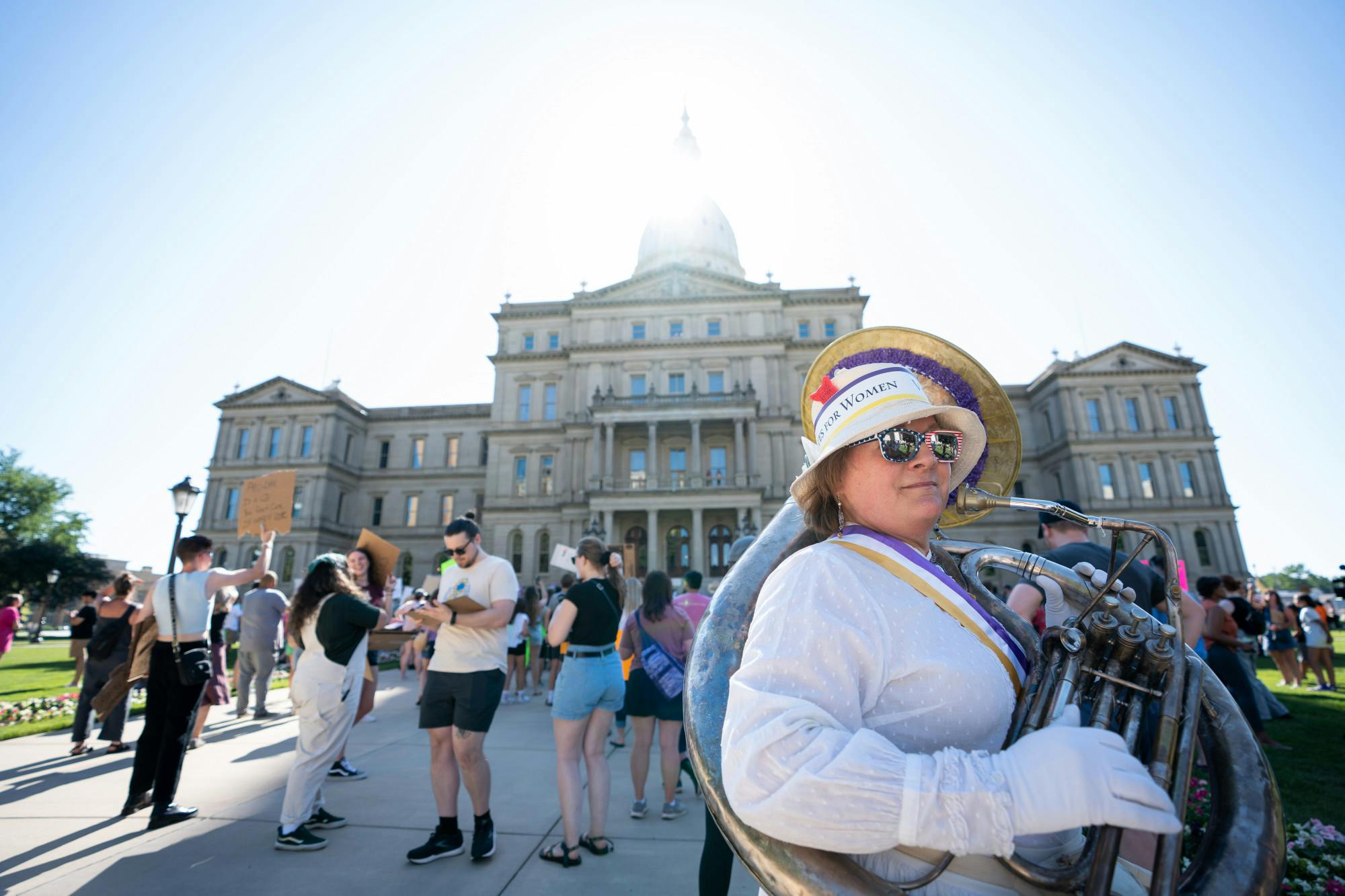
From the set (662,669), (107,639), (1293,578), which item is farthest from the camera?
(1293,578)

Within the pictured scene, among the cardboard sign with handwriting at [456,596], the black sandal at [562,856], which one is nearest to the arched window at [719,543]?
the cardboard sign with handwriting at [456,596]

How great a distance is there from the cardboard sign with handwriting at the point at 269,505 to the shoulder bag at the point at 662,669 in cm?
361

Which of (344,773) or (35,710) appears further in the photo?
(35,710)

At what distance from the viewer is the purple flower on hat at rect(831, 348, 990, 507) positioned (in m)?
2.13

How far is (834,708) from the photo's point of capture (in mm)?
1249

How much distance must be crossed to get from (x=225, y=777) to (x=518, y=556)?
3336 cm

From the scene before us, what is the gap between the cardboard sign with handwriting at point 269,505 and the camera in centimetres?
591

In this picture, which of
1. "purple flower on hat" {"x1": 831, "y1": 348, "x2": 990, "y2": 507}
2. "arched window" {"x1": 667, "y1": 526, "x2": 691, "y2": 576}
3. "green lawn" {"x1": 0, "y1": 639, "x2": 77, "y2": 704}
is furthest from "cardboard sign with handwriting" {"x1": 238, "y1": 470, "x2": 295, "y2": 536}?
"arched window" {"x1": 667, "y1": 526, "x2": 691, "y2": 576}

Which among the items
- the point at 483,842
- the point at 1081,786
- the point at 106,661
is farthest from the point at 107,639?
the point at 1081,786

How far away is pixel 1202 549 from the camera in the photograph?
133 ft

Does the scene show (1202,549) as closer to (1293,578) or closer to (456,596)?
(456,596)

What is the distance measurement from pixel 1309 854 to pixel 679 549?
33627mm

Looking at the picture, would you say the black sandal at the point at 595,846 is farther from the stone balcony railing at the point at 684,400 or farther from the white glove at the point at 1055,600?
the stone balcony railing at the point at 684,400

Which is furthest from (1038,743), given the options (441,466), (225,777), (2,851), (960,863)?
(441,466)
